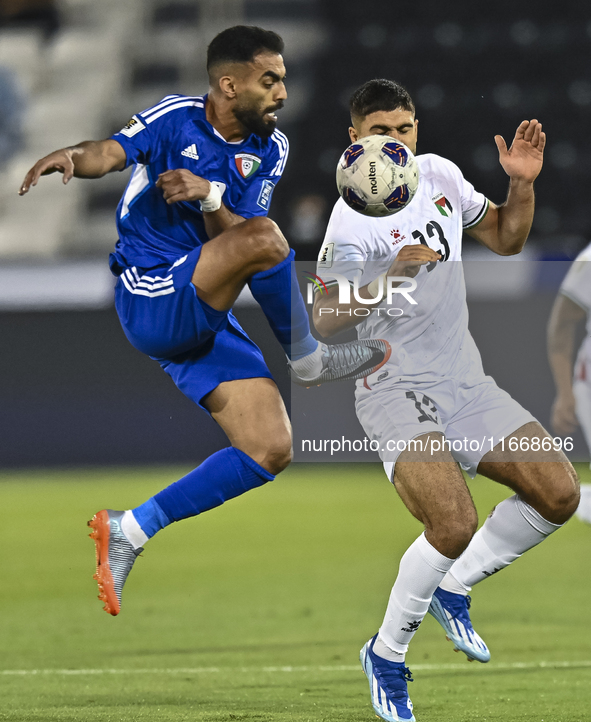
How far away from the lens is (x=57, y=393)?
973cm

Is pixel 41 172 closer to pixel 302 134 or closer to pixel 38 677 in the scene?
pixel 38 677

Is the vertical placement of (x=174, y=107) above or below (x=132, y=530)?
above

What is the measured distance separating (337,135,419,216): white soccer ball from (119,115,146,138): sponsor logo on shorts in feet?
2.35

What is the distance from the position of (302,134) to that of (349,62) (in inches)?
46.0

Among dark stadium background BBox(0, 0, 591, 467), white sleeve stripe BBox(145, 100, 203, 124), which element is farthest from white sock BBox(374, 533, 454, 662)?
dark stadium background BBox(0, 0, 591, 467)

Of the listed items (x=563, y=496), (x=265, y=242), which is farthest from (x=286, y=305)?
(x=563, y=496)

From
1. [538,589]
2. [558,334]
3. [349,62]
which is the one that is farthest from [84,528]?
[349,62]

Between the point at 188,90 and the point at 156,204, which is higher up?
the point at 156,204

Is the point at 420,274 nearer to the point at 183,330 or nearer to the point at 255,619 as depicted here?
the point at 183,330

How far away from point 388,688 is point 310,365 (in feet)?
3.76

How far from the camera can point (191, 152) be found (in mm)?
3861

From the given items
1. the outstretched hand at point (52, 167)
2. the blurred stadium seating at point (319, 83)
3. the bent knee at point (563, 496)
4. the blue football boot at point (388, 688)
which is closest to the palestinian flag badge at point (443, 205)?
the bent knee at point (563, 496)

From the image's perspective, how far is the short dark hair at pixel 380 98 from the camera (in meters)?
3.82

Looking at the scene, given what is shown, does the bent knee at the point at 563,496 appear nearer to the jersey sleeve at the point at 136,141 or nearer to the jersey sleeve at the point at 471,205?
the jersey sleeve at the point at 471,205
